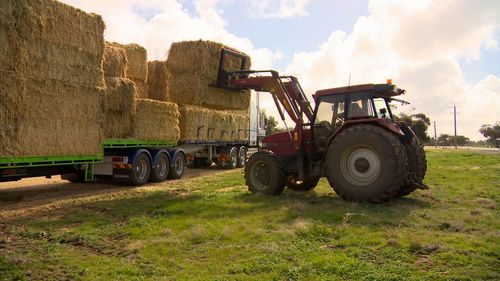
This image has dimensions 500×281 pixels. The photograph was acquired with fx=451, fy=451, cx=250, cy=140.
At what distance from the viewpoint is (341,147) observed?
936cm

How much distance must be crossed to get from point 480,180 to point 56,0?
12636 mm

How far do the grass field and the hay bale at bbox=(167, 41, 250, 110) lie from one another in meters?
6.34

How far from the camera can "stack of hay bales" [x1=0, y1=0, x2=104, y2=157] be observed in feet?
30.4

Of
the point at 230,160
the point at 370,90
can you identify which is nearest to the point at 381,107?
the point at 370,90

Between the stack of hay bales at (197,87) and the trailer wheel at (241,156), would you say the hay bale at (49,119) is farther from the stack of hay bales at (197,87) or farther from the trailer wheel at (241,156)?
the trailer wheel at (241,156)

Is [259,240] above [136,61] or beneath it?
beneath

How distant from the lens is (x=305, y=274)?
4.77 m

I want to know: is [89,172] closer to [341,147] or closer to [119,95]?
[119,95]

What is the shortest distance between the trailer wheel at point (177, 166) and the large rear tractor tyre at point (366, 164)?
743 centimetres

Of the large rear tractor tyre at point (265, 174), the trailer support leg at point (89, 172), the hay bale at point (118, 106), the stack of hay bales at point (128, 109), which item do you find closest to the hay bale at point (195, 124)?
the stack of hay bales at point (128, 109)

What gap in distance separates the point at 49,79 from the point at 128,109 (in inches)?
115

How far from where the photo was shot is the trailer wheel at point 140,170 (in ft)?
43.9

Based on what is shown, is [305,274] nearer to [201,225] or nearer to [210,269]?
[210,269]

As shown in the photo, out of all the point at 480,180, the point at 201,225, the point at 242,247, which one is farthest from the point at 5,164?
the point at 480,180
